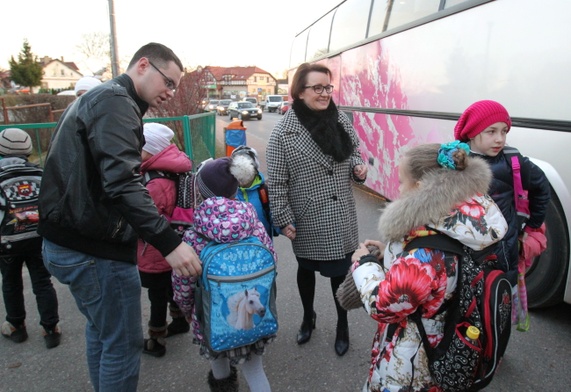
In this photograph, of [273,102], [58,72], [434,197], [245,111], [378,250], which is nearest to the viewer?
[434,197]

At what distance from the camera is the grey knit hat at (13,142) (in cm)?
285

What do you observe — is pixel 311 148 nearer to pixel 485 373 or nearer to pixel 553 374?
pixel 485 373

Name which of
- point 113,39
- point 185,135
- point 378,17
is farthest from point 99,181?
point 113,39

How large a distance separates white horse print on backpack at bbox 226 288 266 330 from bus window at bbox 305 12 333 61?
8016 millimetres

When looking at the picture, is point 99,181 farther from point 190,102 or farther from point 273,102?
point 273,102

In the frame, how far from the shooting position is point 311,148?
2.55 metres

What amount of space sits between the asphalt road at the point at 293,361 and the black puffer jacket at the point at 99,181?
4.34 ft

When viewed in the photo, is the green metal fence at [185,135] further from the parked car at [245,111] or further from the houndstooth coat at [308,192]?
the parked car at [245,111]

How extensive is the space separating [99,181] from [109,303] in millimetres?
548

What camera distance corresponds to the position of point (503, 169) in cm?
222

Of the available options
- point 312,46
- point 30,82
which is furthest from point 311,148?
point 30,82

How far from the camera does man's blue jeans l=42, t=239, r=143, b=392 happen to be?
172cm

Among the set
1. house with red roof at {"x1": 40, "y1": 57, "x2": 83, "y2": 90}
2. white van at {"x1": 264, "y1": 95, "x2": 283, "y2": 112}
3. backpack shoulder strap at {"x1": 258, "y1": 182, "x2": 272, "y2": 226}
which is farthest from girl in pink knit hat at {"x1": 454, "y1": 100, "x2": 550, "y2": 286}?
house with red roof at {"x1": 40, "y1": 57, "x2": 83, "y2": 90}

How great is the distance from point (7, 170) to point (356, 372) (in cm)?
271
